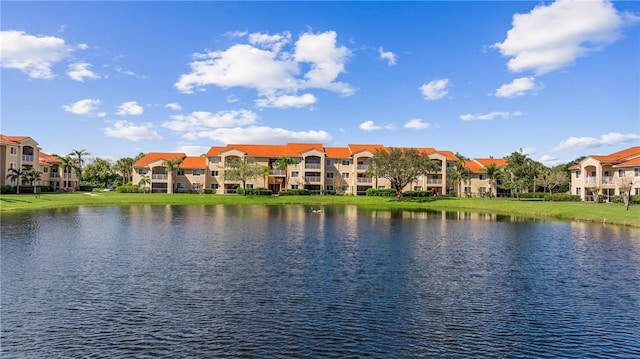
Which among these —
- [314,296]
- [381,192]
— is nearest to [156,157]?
[381,192]

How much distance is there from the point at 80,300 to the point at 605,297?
22963 mm

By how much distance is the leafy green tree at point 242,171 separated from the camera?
87125 mm

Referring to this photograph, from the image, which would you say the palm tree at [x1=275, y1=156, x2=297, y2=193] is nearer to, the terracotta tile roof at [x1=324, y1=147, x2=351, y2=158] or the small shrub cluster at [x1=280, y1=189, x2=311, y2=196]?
the small shrub cluster at [x1=280, y1=189, x2=311, y2=196]

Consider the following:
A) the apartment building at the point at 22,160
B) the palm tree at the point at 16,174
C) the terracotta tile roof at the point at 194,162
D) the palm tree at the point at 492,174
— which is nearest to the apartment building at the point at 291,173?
the terracotta tile roof at the point at 194,162

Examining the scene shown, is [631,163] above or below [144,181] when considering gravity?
above

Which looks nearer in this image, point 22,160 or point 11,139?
point 11,139

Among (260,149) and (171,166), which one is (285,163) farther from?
(171,166)

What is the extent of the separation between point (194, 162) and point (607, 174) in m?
83.2

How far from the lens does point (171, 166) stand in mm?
92250

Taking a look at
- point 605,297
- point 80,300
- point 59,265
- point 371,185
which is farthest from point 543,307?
point 371,185

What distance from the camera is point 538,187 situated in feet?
340

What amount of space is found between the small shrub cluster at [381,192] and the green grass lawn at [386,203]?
14.5 ft

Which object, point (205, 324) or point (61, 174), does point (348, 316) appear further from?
point (61, 174)

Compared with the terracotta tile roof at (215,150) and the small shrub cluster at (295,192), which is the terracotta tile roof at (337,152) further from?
the terracotta tile roof at (215,150)
